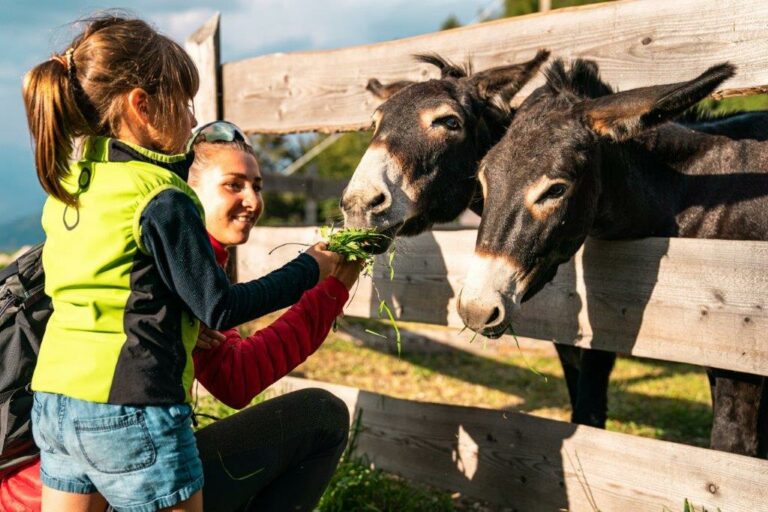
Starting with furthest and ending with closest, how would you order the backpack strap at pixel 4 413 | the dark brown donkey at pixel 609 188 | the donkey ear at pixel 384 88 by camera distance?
1. the donkey ear at pixel 384 88
2. the dark brown donkey at pixel 609 188
3. the backpack strap at pixel 4 413

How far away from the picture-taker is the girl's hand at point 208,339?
2346 millimetres

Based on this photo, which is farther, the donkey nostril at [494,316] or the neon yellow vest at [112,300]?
the donkey nostril at [494,316]

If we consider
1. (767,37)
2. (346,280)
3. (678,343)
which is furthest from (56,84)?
(767,37)

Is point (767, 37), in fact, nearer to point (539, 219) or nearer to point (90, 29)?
point (539, 219)

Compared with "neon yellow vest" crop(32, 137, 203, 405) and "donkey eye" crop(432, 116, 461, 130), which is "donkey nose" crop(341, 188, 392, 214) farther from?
"neon yellow vest" crop(32, 137, 203, 405)

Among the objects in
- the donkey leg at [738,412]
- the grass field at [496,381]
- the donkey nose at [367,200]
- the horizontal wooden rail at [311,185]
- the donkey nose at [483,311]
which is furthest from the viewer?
the horizontal wooden rail at [311,185]

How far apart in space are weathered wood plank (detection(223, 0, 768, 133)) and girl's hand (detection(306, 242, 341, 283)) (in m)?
1.79

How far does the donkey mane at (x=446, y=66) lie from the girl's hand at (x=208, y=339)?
198 cm

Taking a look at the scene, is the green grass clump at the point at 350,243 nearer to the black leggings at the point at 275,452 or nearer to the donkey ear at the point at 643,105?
the black leggings at the point at 275,452

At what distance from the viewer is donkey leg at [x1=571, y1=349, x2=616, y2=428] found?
365cm

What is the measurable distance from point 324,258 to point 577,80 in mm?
1601

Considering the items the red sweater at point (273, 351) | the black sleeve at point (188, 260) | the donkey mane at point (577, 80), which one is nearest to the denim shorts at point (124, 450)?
the black sleeve at point (188, 260)

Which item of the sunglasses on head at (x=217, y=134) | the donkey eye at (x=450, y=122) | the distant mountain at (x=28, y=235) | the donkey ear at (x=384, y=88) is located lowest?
the distant mountain at (x=28, y=235)

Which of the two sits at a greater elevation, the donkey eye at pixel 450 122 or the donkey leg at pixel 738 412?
the donkey eye at pixel 450 122
